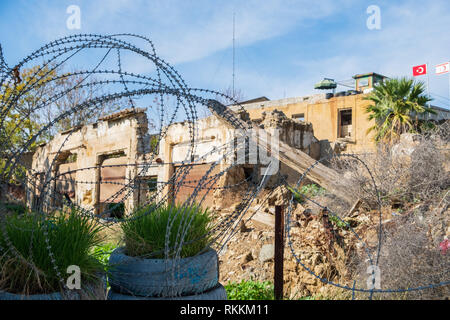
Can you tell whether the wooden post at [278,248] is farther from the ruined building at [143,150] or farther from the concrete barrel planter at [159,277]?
the ruined building at [143,150]

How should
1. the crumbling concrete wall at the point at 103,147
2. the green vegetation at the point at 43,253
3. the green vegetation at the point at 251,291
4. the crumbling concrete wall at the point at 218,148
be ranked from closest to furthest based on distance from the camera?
the green vegetation at the point at 43,253 < the green vegetation at the point at 251,291 < the crumbling concrete wall at the point at 218,148 < the crumbling concrete wall at the point at 103,147

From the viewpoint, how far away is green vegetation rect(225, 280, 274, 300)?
5449 millimetres

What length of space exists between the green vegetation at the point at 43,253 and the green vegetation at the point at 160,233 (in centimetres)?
36

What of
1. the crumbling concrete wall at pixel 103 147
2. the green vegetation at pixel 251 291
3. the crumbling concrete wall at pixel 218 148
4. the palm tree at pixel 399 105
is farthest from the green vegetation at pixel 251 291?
the palm tree at pixel 399 105

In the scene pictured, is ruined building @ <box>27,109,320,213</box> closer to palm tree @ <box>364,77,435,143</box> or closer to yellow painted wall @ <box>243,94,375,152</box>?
palm tree @ <box>364,77,435,143</box>

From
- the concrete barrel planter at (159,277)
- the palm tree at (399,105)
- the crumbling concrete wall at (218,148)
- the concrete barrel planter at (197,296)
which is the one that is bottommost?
the concrete barrel planter at (197,296)

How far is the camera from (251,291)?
5.54m

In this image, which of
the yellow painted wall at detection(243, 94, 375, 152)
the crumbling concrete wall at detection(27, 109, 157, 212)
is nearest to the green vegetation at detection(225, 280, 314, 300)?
the crumbling concrete wall at detection(27, 109, 157, 212)

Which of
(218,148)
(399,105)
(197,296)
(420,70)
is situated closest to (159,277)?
(197,296)

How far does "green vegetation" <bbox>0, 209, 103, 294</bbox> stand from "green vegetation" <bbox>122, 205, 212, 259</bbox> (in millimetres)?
358

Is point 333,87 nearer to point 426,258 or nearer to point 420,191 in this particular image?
point 420,191

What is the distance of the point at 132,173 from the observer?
40.1ft

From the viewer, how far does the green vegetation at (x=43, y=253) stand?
281cm

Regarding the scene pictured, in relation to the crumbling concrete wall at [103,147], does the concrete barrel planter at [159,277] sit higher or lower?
lower
